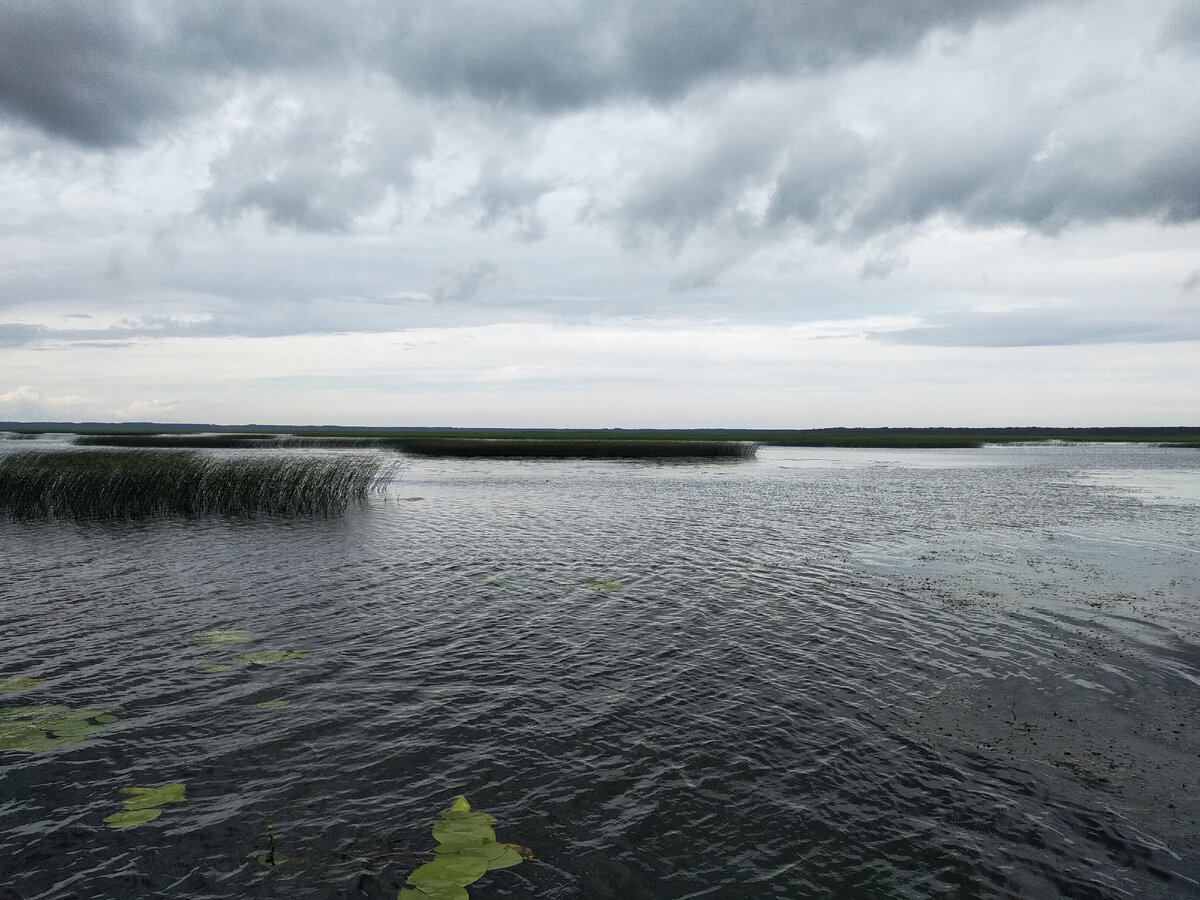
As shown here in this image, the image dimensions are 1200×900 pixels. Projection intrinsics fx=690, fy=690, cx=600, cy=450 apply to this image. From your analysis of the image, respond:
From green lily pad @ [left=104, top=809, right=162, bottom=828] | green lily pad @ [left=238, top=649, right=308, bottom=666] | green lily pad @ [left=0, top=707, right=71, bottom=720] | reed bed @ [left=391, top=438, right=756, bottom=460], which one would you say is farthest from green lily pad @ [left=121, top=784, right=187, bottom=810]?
reed bed @ [left=391, top=438, right=756, bottom=460]

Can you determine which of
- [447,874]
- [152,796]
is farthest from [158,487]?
[447,874]

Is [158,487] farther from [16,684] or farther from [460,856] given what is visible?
[460,856]

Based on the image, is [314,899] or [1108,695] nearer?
[314,899]

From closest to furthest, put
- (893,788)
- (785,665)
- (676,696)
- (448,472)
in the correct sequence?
(893,788), (676,696), (785,665), (448,472)

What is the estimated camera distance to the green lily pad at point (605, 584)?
65.2ft

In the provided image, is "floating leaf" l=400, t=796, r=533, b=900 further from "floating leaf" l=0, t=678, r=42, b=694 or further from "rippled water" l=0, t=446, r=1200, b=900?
"floating leaf" l=0, t=678, r=42, b=694

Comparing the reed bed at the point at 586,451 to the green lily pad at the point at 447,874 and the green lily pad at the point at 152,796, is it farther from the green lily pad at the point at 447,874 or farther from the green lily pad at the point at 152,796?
the green lily pad at the point at 447,874

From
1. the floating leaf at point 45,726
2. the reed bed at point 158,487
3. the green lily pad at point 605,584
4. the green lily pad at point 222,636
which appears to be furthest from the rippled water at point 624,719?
the reed bed at point 158,487

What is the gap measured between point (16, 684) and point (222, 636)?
11.5 feet

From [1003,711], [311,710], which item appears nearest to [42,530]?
[311,710]

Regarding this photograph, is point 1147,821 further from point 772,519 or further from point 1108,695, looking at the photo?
point 772,519

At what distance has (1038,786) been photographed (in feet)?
29.9

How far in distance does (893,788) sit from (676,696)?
3925 mm

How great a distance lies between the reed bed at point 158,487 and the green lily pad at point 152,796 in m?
26.5
